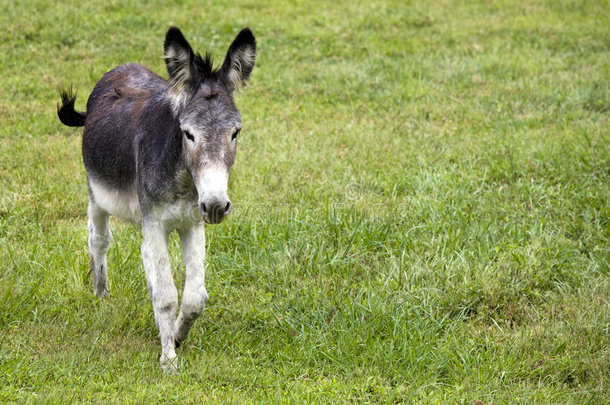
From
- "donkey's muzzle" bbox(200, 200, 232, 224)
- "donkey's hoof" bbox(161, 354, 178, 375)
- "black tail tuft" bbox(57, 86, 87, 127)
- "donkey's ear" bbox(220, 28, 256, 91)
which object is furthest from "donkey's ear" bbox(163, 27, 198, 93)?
"black tail tuft" bbox(57, 86, 87, 127)

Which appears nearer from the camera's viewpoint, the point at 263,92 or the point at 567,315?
the point at 567,315

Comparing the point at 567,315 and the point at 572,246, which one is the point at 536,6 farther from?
the point at 567,315

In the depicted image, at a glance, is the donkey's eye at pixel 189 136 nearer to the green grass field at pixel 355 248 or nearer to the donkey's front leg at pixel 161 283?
the donkey's front leg at pixel 161 283

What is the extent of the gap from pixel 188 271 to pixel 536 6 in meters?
12.5

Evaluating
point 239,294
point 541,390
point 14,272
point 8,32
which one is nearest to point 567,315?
point 541,390

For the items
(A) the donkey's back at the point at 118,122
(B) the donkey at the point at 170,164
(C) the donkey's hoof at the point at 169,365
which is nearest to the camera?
(B) the donkey at the point at 170,164

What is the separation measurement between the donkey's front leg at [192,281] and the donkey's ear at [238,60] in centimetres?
93

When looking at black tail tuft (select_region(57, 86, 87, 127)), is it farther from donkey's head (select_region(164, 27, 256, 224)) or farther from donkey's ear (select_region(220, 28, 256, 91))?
donkey's ear (select_region(220, 28, 256, 91))

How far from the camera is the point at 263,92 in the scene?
9.94 meters

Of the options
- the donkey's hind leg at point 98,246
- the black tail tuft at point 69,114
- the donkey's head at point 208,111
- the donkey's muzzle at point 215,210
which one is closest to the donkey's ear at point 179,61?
the donkey's head at point 208,111

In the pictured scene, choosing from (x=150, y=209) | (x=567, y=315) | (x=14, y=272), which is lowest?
(x=567, y=315)

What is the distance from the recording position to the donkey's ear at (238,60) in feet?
12.6

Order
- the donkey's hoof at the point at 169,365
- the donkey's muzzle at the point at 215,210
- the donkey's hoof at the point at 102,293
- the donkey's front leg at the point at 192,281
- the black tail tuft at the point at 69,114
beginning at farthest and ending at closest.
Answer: the black tail tuft at the point at 69,114 → the donkey's hoof at the point at 102,293 → the donkey's front leg at the point at 192,281 → the donkey's hoof at the point at 169,365 → the donkey's muzzle at the point at 215,210

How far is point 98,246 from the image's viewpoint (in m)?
4.86
